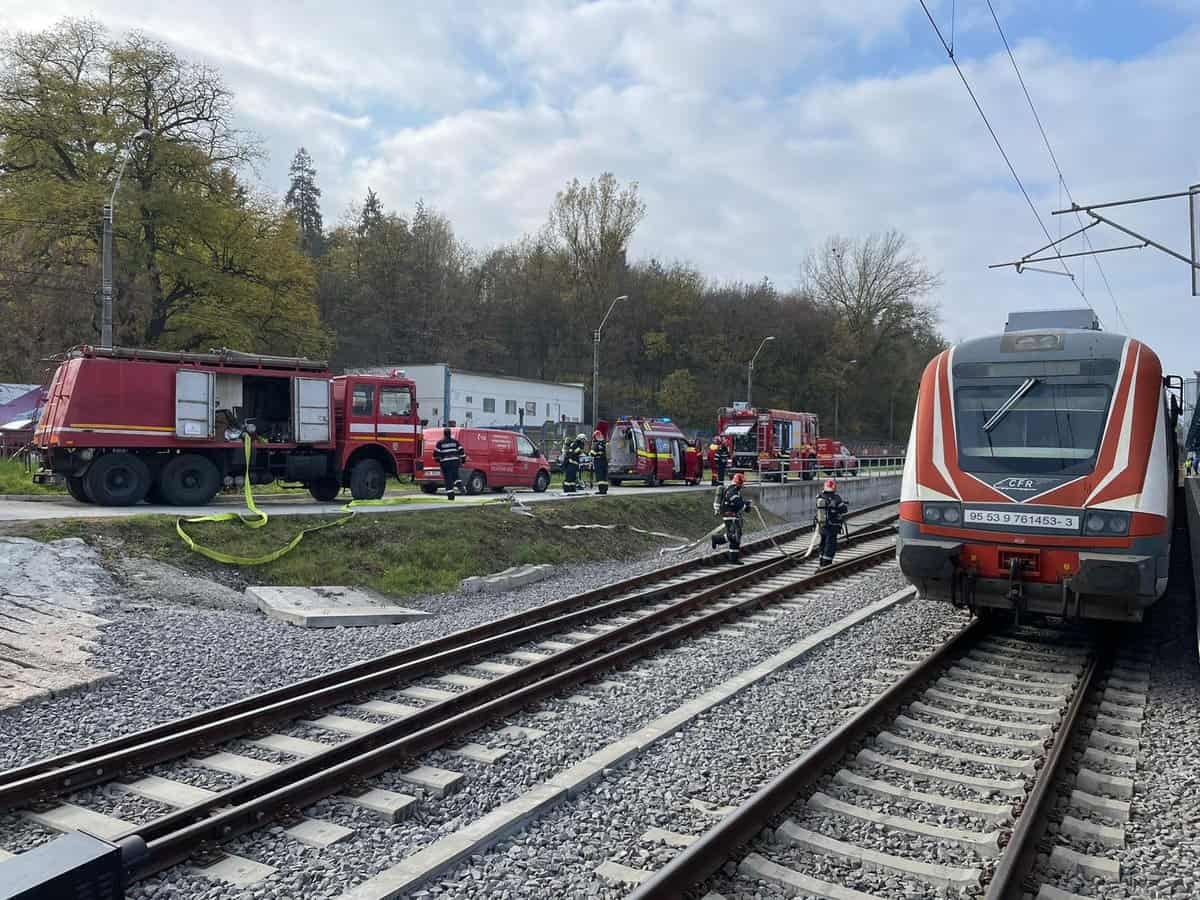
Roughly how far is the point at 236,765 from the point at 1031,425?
719 cm

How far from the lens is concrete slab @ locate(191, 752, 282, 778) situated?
205 inches

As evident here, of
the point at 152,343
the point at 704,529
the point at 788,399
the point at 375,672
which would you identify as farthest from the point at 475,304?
the point at 375,672

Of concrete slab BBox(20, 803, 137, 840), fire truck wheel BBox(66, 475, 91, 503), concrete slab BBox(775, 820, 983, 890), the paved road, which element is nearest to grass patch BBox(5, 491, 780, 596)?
the paved road

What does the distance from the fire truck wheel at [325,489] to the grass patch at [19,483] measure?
Answer: 507 cm

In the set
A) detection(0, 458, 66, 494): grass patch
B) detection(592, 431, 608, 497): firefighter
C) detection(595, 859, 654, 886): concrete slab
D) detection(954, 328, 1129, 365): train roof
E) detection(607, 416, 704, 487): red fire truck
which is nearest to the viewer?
detection(595, 859, 654, 886): concrete slab

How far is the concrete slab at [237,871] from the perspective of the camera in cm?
395

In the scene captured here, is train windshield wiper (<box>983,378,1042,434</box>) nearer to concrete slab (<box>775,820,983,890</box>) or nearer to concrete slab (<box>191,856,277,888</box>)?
concrete slab (<box>775,820,983,890</box>)

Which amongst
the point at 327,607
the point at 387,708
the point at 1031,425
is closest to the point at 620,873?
the point at 387,708

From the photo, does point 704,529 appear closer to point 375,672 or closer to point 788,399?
point 375,672

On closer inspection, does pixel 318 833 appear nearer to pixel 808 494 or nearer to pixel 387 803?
pixel 387 803

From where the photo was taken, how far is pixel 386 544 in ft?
43.5

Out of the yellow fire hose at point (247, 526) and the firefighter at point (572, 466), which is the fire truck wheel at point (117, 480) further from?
the firefighter at point (572, 466)

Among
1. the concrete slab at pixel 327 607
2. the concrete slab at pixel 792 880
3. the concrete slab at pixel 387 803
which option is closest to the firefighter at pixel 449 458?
the concrete slab at pixel 327 607

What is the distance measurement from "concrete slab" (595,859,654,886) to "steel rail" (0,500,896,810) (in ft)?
9.72
